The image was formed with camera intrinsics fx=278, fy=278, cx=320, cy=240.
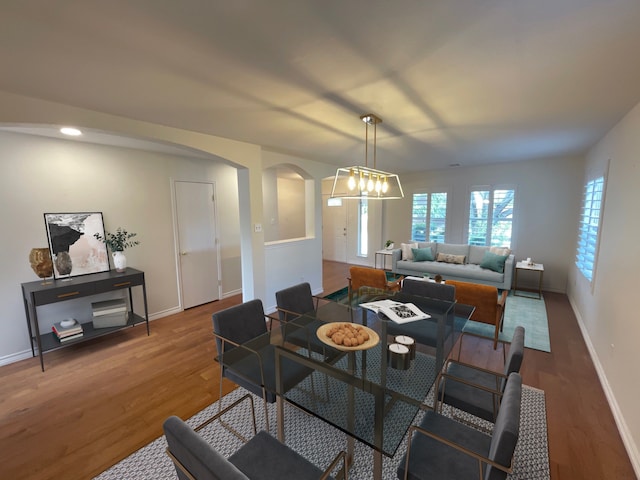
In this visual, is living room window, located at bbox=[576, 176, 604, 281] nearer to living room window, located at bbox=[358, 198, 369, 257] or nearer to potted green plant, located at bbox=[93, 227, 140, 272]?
living room window, located at bbox=[358, 198, 369, 257]

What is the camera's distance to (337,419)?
1.35 metres

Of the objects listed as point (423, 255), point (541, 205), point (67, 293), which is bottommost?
point (423, 255)

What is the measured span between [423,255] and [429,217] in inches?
45.1

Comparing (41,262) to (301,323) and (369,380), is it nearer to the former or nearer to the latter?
(301,323)

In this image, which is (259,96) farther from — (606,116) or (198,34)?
(606,116)

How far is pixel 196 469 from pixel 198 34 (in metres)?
1.73

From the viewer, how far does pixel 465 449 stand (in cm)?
110

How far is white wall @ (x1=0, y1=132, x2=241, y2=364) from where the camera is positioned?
9.28ft

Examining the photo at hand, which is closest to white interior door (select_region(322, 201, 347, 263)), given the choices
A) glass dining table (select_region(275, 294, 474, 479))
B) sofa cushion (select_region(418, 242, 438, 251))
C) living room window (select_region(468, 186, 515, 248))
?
sofa cushion (select_region(418, 242, 438, 251))

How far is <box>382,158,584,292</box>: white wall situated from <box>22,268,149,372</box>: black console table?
5922mm

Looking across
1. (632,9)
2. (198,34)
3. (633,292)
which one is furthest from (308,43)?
(633,292)

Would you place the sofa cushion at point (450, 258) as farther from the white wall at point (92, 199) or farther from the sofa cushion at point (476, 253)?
A: the white wall at point (92, 199)

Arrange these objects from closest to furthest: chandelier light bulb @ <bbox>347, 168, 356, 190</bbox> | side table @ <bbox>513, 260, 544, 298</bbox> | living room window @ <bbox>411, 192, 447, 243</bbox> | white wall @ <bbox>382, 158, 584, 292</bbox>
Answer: chandelier light bulb @ <bbox>347, 168, 356, 190</bbox> → side table @ <bbox>513, 260, 544, 298</bbox> → white wall @ <bbox>382, 158, 584, 292</bbox> → living room window @ <bbox>411, 192, 447, 243</bbox>

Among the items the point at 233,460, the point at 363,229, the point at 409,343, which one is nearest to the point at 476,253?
the point at 363,229
